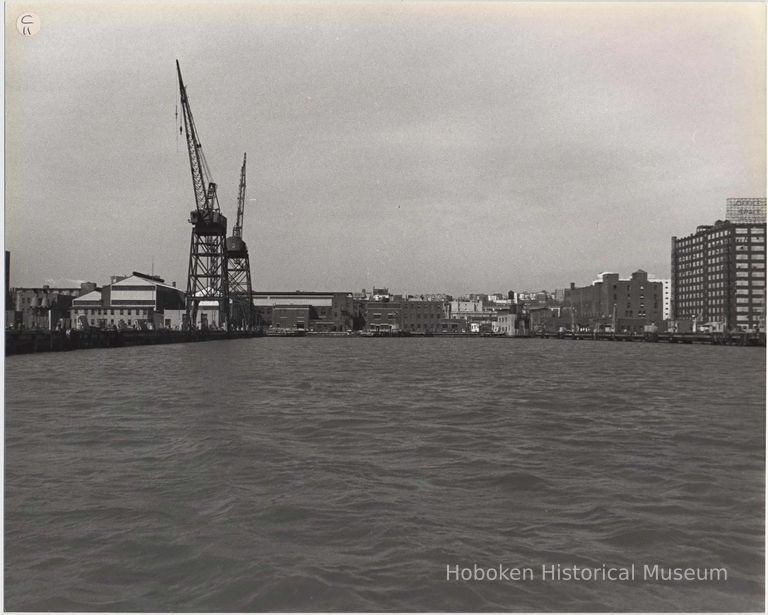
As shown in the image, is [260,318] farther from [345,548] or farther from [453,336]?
[345,548]

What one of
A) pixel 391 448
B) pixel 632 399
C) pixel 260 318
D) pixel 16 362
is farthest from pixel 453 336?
pixel 391 448

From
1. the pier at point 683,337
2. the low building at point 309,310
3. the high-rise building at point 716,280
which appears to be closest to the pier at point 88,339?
the pier at point 683,337

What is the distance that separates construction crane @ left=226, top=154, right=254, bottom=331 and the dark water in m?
85.8

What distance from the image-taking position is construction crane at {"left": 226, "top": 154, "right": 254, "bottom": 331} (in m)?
100

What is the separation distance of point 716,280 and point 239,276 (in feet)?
240

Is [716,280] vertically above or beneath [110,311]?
above

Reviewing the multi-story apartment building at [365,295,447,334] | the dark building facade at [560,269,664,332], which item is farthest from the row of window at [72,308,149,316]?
the dark building facade at [560,269,664,332]

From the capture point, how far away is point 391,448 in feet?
34.1

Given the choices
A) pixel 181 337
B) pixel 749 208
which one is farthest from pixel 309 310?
pixel 749 208

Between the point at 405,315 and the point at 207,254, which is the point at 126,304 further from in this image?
the point at 405,315

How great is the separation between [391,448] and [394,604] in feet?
17.1

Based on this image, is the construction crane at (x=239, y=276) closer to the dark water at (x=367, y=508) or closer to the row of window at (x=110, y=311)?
the row of window at (x=110, y=311)

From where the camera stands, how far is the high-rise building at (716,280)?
69.8 metres

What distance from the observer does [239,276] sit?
108375 mm
